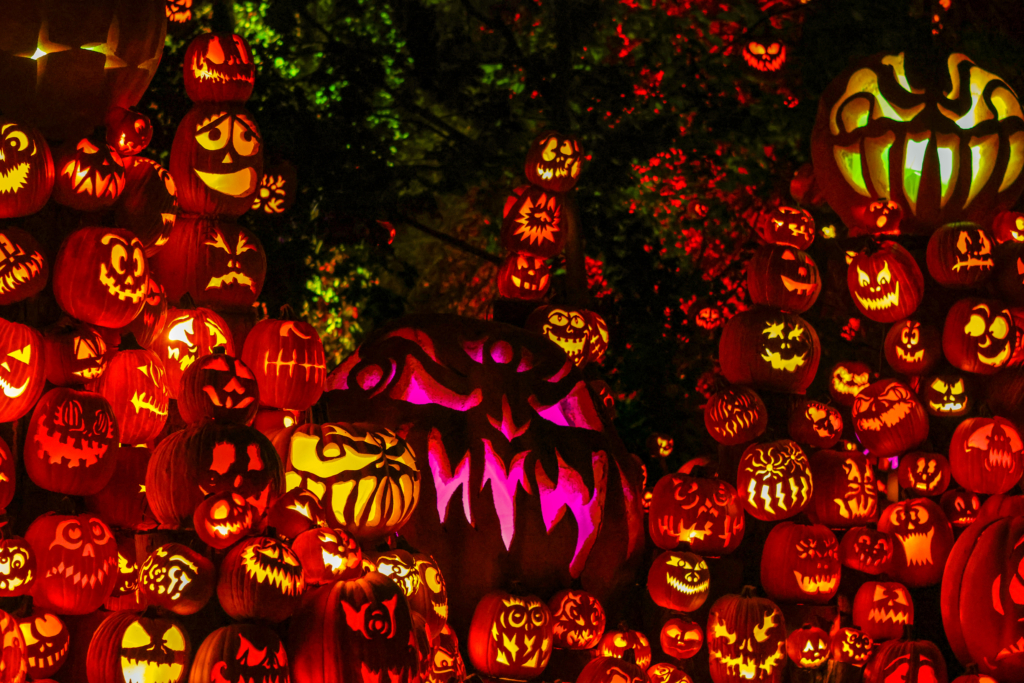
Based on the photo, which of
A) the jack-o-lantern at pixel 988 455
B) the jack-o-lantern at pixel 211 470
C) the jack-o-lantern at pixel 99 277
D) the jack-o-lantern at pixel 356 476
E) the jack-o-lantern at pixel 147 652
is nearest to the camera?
the jack-o-lantern at pixel 147 652

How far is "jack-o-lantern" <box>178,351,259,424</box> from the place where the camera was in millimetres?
3170

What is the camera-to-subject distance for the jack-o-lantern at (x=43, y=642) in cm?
327

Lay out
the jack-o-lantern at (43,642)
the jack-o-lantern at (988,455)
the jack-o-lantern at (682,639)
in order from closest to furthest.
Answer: the jack-o-lantern at (43,642), the jack-o-lantern at (988,455), the jack-o-lantern at (682,639)

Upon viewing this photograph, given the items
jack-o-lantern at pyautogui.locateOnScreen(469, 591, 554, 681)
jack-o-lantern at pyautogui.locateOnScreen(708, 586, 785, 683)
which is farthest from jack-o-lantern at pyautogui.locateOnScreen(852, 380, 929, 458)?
jack-o-lantern at pyautogui.locateOnScreen(469, 591, 554, 681)

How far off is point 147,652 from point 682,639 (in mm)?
3141

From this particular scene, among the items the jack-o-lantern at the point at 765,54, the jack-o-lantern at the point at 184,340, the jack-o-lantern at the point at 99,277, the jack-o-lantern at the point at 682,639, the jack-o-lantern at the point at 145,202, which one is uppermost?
the jack-o-lantern at the point at 765,54

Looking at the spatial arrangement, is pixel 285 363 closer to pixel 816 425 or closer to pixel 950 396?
pixel 816 425

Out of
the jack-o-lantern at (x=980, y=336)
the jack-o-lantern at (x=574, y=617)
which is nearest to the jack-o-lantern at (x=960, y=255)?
the jack-o-lantern at (x=980, y=336)

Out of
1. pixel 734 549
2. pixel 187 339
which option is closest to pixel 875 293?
pixel 734 549

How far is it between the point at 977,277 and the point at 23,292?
356 cm

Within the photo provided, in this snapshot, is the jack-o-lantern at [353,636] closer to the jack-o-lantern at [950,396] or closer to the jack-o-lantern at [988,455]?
the jack-o-lantern at [988,455]

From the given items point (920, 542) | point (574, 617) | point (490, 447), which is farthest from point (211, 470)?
point (920, 542)

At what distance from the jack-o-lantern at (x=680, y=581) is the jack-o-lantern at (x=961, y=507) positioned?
113 centimetres

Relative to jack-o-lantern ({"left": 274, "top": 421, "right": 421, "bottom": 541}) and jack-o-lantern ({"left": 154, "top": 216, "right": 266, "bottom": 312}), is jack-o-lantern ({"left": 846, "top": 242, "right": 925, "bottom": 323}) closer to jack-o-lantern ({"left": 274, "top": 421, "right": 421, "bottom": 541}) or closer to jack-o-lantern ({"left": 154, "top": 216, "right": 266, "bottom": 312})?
jack-o-lantern ({"left": 274, "top": 421, "right": 421, "bottom": 541})
